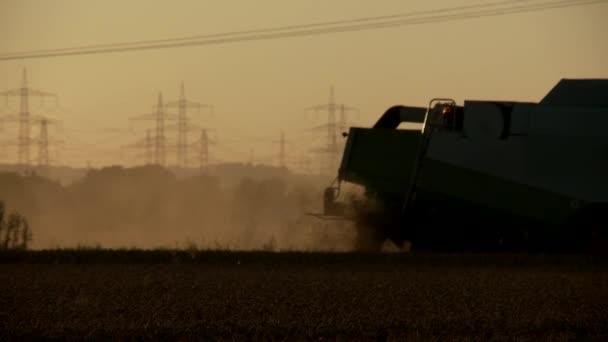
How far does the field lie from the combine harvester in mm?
1428

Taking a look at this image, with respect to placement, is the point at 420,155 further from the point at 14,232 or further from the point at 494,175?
the point at 14,232

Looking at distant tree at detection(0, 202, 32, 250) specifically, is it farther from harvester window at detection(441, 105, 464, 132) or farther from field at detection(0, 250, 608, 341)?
harvester window at detection(441, 105, 464, 132)

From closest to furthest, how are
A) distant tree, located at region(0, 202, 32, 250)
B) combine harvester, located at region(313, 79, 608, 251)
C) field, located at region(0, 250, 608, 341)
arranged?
field, located at region(0, 250, 608, 341) < combine harvester, located at region(313, 79, 608, 251) < distant tree, located at region(0, 202, 32, 250)

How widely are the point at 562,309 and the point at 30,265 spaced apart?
33.6ft

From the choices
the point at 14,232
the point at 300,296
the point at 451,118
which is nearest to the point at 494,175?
the point at 451,118

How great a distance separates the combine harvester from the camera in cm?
2242

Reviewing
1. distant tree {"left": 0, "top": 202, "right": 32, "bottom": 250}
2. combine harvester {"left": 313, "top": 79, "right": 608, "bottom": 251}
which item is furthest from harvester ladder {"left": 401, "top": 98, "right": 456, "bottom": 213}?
distant tree {"left": 0, "top": 202, "right": 32, "bottom": 250}

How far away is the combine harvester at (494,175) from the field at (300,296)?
1428mm

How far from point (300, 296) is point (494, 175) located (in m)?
8.29

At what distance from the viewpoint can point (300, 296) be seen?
632 inches

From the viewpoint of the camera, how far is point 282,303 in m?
15.3

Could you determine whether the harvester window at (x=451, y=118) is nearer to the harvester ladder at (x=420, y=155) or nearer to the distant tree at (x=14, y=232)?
the harvester ladder at (x=420, y=155)

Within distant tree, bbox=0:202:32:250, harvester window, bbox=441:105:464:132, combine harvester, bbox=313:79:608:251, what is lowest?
distant tree, bbox=0:202:32:250

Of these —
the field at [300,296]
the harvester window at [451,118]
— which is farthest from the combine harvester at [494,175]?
the field at [300,296]
